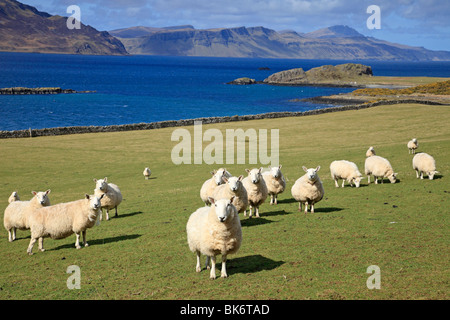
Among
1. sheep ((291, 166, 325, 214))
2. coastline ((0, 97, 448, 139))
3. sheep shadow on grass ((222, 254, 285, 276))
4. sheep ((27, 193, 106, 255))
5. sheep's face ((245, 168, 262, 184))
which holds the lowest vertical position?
sheep shadow on grass ((222, 254, 285, 276))

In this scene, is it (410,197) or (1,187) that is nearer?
(410,197)

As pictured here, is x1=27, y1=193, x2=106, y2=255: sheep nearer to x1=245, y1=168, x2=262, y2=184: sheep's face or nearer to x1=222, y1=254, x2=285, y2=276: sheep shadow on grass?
x1=222, y1=254, x2=285, y2=276: sheep shadow on grass

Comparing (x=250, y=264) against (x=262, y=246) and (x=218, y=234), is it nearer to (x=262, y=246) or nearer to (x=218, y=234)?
(x=218, y=234)

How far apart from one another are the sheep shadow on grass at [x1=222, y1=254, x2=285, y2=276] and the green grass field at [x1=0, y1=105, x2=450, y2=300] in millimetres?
28

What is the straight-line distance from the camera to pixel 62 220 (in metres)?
13.7

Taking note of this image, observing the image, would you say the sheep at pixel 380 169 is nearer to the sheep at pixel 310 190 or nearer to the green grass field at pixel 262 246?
the green grass field at pixel 262 246

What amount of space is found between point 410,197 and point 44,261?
1359 cm

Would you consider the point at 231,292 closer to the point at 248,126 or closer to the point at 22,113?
the point at 248,126

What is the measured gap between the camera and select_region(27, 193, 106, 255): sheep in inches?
532

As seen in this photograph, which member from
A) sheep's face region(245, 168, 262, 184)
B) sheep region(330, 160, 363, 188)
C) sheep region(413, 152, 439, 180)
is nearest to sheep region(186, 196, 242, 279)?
sheep's face region(245, 168, 262, 184)

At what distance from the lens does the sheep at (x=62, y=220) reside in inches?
532

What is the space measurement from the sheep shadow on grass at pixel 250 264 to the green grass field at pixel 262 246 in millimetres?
28

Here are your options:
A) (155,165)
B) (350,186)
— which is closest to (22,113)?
(155,165)
